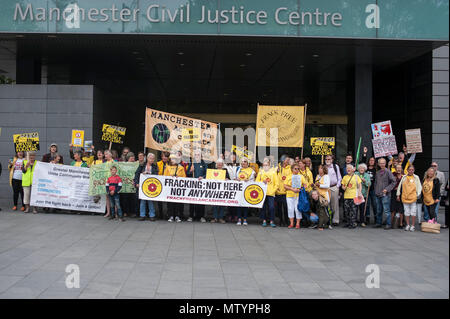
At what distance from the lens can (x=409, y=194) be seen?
11.7 meters

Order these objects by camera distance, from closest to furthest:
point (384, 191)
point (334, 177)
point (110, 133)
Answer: point (384, 191) < point (334, 177) < point (110, 133)

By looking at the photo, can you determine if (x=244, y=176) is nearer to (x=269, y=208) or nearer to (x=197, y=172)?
(x=269, y=208)

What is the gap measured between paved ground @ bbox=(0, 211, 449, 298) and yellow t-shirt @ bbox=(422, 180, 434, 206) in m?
0.88

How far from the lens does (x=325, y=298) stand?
5.59 meters

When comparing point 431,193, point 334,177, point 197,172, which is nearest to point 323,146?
point 334,177

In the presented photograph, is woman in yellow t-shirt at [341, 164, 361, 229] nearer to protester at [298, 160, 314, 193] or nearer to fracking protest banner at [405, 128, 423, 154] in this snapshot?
protester at [298, 160, 314, 193]

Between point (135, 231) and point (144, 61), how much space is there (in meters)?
9.10

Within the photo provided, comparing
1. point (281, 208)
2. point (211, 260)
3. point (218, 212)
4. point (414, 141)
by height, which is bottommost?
point (211, 260)

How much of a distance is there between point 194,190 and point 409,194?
5.96 m

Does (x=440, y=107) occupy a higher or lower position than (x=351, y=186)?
higher

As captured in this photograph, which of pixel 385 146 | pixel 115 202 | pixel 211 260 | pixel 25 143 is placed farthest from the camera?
pixel 25 143

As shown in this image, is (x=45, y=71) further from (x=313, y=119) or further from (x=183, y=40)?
(x=313, y=119)

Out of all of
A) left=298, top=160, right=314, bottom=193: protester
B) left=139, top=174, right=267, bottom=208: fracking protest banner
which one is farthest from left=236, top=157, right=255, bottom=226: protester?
left=298, top=160, right=314, bottom=193: protester

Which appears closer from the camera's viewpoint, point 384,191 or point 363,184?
point 384,191
